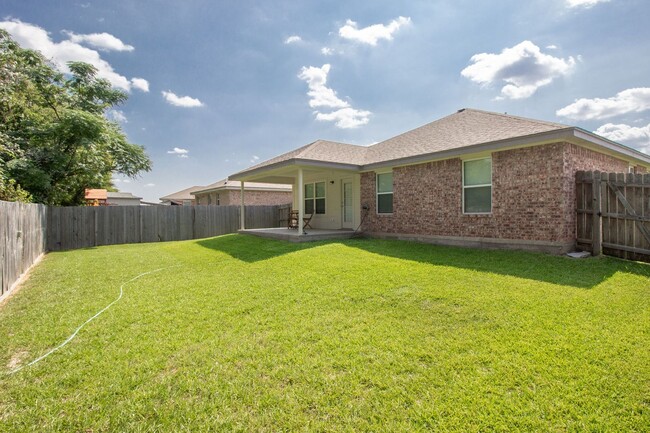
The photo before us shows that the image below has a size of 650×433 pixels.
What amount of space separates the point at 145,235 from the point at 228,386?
15.0m

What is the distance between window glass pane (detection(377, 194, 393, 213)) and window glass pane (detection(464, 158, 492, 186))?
112 inches

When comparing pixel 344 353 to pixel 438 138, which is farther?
pixel 438 138

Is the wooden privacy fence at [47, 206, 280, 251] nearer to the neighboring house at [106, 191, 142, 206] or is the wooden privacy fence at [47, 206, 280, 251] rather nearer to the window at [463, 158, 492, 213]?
the window at [463, 158, 492, 213]

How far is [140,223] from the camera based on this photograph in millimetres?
15367

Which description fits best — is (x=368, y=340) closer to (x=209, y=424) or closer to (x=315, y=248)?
(x=209, y=424)

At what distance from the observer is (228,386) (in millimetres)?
2811

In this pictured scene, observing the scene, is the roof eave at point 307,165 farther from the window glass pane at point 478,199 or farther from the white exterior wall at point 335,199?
the window glass pane at point 478,199

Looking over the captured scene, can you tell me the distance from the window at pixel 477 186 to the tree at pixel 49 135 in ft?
48.8

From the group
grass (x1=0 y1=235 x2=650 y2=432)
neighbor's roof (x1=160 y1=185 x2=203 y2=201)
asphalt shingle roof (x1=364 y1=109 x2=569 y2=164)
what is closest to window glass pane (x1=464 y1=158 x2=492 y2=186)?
asphalt shingle roof (x1=364 y1=109 x2=569 y2=164)

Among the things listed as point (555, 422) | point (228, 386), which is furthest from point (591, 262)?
point (228, 386)

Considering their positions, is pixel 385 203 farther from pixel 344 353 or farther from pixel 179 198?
pixel 179 198

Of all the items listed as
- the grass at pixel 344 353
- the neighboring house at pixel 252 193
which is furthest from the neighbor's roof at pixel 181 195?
the grass at pixel 344 353

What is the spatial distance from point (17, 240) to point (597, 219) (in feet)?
42.7

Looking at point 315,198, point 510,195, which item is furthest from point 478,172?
point 315,198
